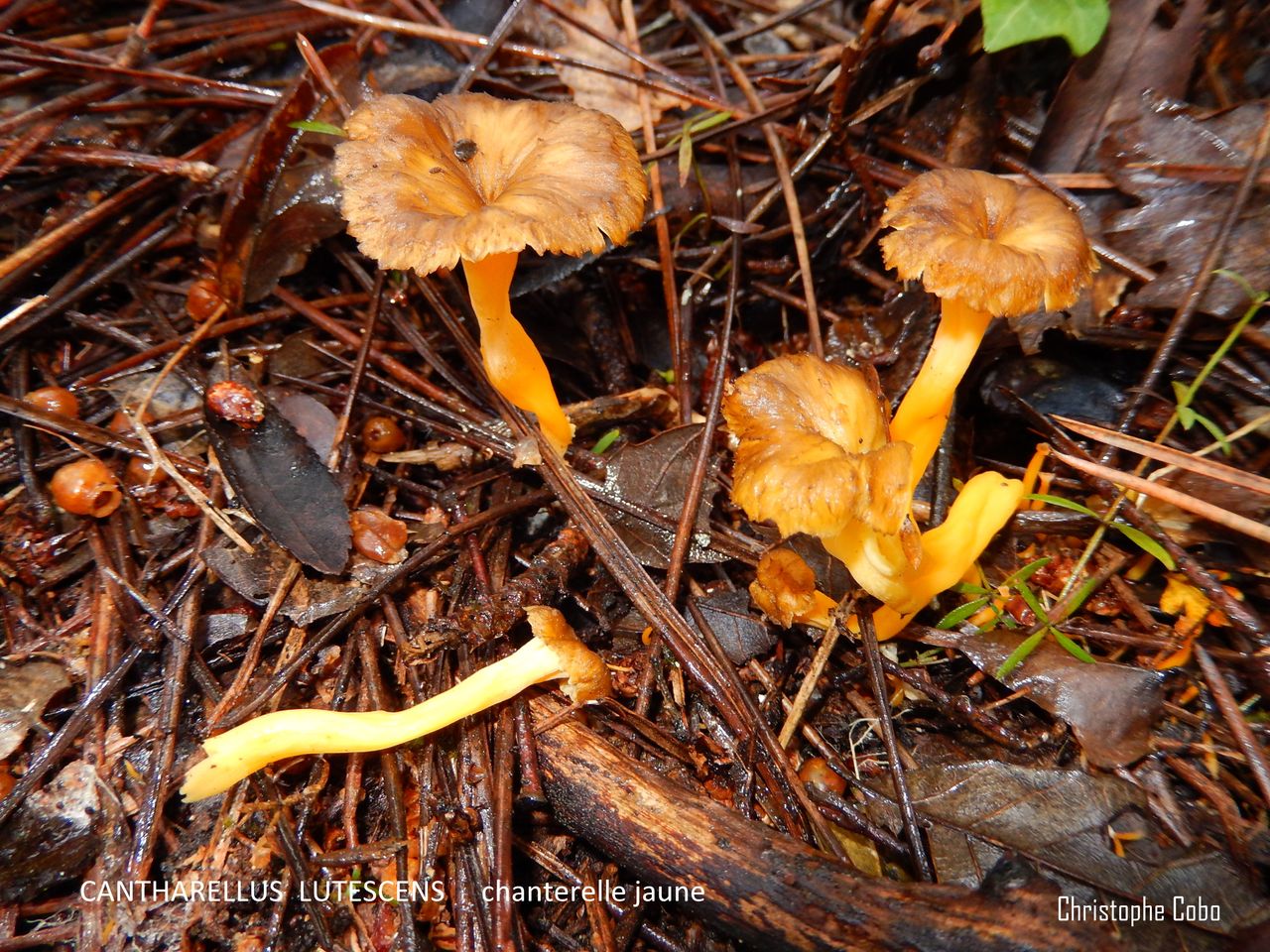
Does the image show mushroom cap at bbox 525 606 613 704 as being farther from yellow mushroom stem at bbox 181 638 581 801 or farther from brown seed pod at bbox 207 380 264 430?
brown seed pod at bbox 207 380 264 430

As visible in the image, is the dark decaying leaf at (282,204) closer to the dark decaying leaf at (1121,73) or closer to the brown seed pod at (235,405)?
the brown seed pod at (235,405)

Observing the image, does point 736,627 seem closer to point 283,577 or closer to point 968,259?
point 968,259

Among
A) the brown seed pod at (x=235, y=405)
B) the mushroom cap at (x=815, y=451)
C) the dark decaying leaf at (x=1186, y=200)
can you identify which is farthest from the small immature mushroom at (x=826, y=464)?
the brown seed pod at (x=235, y=405)

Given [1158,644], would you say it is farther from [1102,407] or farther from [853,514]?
[853,514]

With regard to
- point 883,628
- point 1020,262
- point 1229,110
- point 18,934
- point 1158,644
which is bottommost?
point 18,934

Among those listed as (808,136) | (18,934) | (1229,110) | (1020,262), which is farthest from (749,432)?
(18,934)

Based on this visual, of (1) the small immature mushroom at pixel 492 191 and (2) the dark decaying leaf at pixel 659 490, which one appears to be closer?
(1) the small immature mushroom at pixel 492 191

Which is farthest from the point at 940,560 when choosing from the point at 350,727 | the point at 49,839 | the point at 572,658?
the point at 49,839
